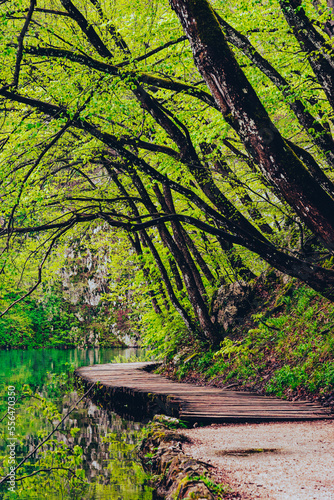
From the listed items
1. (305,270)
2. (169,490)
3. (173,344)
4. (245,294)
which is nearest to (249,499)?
(169,490)

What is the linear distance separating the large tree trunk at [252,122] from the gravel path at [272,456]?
215 centimetres

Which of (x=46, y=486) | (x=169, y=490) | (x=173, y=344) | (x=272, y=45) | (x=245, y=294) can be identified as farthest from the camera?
(x=173, y=344)

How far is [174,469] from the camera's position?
402 centimetres

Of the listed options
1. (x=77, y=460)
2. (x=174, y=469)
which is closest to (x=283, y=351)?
(x=77, y=460)

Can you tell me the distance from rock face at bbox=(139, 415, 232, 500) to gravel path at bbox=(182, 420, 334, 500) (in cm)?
18

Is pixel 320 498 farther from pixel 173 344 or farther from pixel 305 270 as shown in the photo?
pixel 173 344

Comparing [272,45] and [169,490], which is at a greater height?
[272,45]

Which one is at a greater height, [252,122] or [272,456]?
[252,122]

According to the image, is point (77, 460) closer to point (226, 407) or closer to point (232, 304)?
point (226, 407)

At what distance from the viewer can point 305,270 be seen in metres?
5.58

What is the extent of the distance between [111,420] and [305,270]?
6.13m

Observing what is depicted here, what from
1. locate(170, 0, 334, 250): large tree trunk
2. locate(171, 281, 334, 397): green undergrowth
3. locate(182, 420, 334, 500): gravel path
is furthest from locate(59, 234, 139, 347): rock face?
locate(170, 0, 334, 250): large tree trunk

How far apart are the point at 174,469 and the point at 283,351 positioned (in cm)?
552

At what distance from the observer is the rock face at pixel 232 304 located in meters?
11.8
